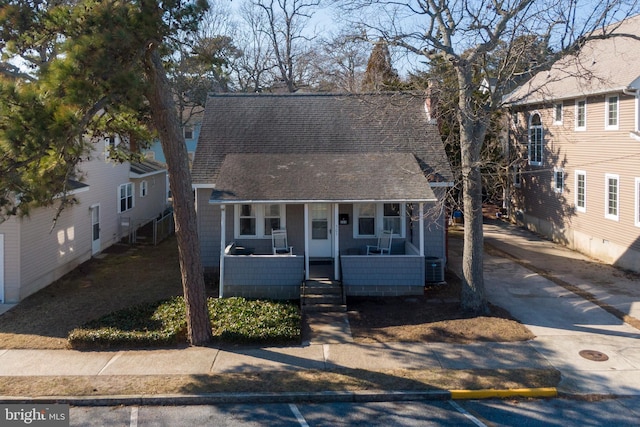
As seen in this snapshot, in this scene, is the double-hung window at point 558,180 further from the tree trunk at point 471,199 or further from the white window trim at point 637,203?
the tree trunk at point 471,199

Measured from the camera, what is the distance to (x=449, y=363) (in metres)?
9.57

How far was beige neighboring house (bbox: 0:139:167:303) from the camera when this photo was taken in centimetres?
1362

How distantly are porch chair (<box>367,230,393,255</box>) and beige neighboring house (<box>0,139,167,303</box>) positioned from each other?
7.86 m

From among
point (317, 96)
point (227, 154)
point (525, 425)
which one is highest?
point (317, 96)

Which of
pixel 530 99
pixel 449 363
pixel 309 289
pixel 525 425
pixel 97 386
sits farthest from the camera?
pixel 530 99

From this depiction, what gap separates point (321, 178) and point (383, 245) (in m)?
2.81

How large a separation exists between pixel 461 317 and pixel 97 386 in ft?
26.2

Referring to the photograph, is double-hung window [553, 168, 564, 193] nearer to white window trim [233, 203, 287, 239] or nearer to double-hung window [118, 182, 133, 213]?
white window trim [233, 203, 287, 239]

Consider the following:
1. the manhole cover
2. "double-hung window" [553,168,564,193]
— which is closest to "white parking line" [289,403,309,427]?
the manhole cover

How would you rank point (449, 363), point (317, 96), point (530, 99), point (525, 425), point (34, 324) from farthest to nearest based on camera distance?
point (530, 99)
point (317, 96)
point (34, 324)
point (449, 363)
point (525, 425)

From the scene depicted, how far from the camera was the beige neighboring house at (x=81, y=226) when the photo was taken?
44.7ft

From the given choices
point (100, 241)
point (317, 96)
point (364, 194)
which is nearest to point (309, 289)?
point (364, 194)

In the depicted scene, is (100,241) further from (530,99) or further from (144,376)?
(530,99)

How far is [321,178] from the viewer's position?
14.8 meters
